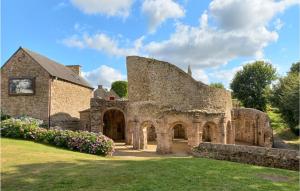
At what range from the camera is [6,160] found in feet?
41.9

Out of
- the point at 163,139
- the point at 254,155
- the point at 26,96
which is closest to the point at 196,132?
the point at 163,139

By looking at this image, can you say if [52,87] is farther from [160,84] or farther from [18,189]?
[18,189]

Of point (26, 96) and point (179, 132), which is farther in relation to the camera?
point (179, 132)

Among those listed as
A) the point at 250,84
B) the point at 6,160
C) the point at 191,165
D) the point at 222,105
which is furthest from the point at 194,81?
the point at 250,84

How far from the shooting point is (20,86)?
2905 cm

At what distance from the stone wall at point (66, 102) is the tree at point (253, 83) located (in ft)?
89.7

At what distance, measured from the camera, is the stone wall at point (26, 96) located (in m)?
28.3

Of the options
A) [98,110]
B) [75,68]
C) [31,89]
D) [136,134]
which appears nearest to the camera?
[136,134]

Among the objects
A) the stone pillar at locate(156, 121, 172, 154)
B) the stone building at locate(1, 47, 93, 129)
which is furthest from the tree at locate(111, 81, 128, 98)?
the stone pillar at locate(156, 121, 172, 154)

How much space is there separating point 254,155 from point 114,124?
2411 cm

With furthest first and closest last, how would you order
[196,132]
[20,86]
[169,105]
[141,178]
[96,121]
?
[96,121] < [20,86] < [169,105] < [196,132] < [141,178]

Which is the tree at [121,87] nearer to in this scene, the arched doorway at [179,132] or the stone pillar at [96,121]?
the arched doorway at [179,132]

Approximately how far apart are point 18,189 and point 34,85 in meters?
21.7

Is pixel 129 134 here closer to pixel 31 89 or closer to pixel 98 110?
pixel 98 110
